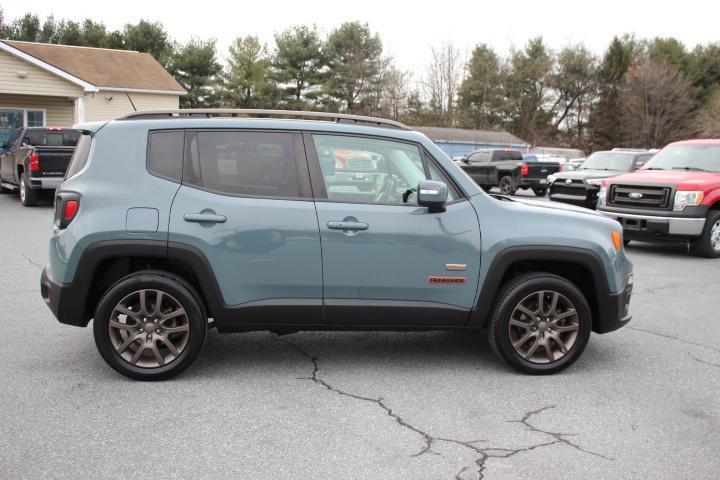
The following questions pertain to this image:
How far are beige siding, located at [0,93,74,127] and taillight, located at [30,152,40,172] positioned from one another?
12.3 m

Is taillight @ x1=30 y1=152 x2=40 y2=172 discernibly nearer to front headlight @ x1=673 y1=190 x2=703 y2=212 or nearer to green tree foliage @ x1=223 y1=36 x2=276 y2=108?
front headlight @ x1=673 y1=190 x2=703 y2=212

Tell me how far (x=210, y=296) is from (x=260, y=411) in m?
0.89

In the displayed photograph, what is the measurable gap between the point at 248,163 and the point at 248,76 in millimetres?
56001

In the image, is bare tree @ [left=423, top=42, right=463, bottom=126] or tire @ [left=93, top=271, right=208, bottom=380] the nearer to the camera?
tire @ [left=93, top=271, right=208, bottom=380]

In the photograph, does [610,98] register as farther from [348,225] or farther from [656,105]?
[348,225]

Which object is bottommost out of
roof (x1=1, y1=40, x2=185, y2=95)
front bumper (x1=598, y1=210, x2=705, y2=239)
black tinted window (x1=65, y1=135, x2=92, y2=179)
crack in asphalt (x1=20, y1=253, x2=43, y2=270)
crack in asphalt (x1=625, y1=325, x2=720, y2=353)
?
crack in asphalt (x1=20, y1=253, x2=43, y2=270)

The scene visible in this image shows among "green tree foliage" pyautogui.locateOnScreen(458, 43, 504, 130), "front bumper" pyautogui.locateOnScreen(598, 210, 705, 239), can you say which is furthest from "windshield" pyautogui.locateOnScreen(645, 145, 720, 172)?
"green tree foliage" pyautogui.locateOnScreen(458, 43, 504, 130)

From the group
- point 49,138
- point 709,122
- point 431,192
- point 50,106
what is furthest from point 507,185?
point 709,122

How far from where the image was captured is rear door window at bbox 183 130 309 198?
4.69 meters

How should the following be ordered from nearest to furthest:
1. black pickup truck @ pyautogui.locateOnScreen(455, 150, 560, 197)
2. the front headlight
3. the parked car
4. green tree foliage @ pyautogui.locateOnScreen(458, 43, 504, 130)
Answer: the front headlight
the parked car
black pickup truck @ pyautogui.locateOnScreen(455, 150, 560, 197)
green tree foliage @ pyautogui.locateOnScreen(458, 43, 504, 130)

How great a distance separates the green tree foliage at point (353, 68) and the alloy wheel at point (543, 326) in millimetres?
50878

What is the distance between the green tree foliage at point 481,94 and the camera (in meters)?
66.4

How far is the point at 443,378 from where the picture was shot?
4.82 meters

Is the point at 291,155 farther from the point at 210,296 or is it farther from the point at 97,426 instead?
the point at 97,426
